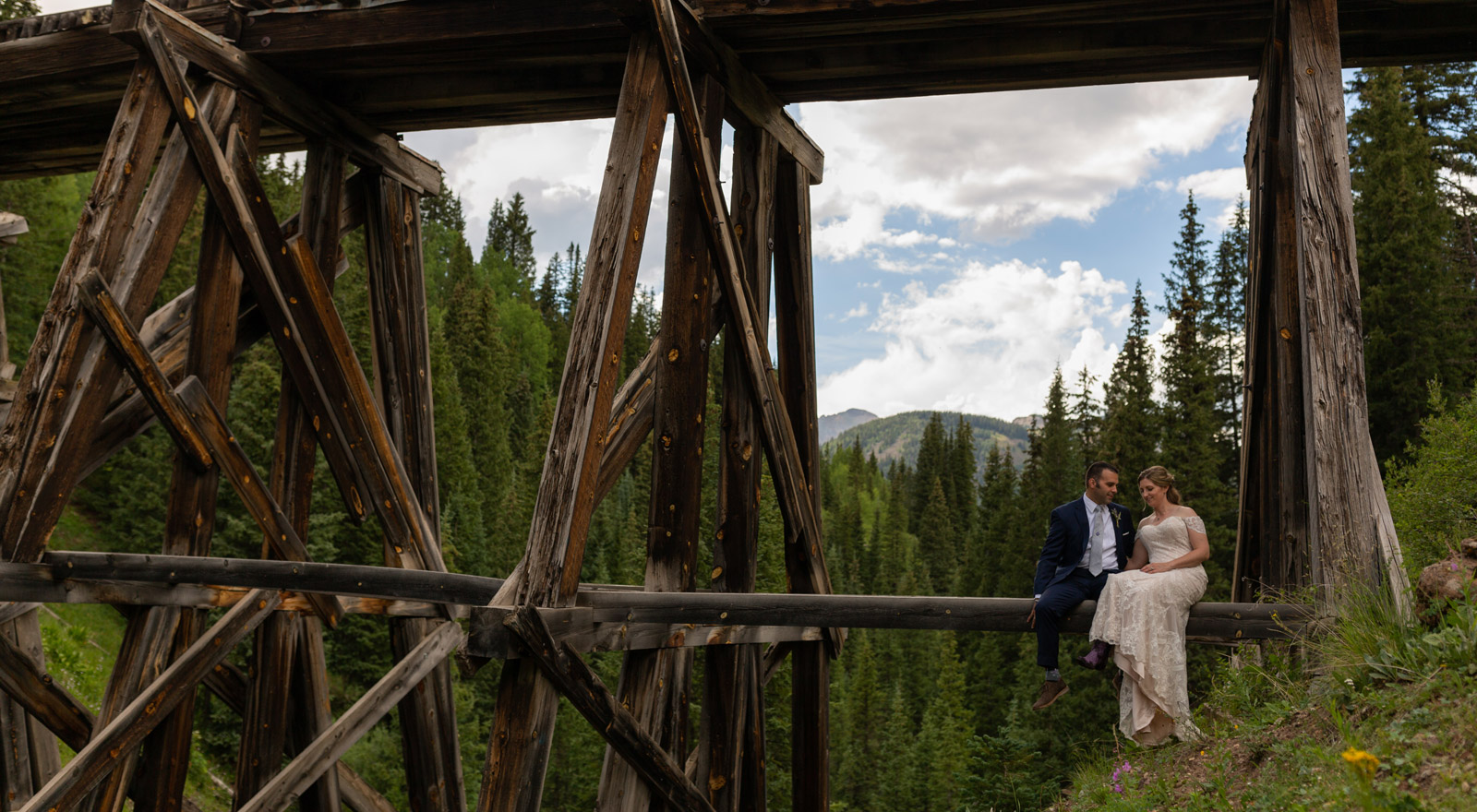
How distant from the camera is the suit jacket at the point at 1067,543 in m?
5.15

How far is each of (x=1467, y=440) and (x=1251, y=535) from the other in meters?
12.0

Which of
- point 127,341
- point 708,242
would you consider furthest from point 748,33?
point 127,341

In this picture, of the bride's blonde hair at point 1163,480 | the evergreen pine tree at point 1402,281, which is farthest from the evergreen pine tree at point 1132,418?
the bride's blonde hair at point 1163,480

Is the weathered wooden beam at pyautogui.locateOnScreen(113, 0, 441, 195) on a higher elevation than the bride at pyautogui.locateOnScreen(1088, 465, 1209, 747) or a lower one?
higher

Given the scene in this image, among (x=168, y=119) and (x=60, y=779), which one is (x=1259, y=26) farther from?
(x=60, y=779)

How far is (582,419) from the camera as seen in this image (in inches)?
164

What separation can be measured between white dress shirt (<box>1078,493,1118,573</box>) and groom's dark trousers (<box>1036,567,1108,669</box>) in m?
0.07

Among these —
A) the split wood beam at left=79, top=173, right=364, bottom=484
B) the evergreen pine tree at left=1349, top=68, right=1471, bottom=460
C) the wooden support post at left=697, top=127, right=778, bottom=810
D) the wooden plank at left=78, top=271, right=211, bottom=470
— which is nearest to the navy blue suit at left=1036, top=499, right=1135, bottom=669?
the wooden support post at left=697, top=127, right=778, bottom=810

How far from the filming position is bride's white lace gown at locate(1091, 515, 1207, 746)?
15.7 ft

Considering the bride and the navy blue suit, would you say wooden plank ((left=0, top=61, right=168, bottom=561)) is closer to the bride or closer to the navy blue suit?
the navy blue suit

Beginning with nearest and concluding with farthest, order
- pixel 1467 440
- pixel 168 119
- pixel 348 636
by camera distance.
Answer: pixel 168 119 < pixel 1467 440 < pixel 348 636

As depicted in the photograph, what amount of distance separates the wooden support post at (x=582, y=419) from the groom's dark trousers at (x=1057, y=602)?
7.48 feet

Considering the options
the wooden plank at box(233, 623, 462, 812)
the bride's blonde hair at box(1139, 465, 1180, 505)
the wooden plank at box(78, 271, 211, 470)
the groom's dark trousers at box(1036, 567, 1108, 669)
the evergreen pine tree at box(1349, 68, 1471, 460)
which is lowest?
the wooden plank at box(233, 623, 462, 812)

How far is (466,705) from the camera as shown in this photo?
29766 millimetres
